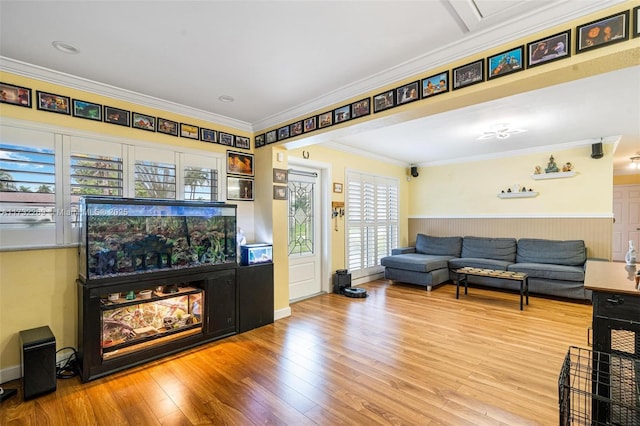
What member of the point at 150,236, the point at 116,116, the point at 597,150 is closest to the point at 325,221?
the point at 150,236

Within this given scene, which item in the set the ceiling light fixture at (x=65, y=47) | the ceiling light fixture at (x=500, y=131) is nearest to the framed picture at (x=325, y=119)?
the ceiling light fixture at (x=65, y=47)

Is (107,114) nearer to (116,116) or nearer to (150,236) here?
(116,116)

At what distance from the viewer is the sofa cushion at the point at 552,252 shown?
4844mm

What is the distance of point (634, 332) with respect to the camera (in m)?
1.64

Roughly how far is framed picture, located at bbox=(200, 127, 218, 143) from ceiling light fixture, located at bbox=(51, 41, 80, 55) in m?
1.39

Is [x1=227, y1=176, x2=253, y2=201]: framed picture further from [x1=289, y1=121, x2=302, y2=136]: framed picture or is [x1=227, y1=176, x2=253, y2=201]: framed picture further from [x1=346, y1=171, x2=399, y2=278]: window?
[x1=346, y1=171, x2=399, y2=278]: window

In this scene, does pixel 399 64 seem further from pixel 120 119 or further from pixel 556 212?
pixel 556 212

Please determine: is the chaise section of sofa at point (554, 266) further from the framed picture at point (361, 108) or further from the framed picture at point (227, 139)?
the framed picture at point (227, 139)

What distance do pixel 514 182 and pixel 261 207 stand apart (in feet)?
16.0

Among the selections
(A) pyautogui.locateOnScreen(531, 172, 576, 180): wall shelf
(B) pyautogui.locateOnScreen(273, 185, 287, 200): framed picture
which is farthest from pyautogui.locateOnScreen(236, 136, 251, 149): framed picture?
(A) pyautogui.locateOnScreen(531, 172, 576, 180): wall shelf

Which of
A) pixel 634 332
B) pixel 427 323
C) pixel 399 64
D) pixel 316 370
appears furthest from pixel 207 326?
pixel 634 332

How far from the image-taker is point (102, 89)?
2771 millimetres

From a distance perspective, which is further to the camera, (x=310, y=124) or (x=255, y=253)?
(x=255, y=253)

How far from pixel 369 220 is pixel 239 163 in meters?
2.99
